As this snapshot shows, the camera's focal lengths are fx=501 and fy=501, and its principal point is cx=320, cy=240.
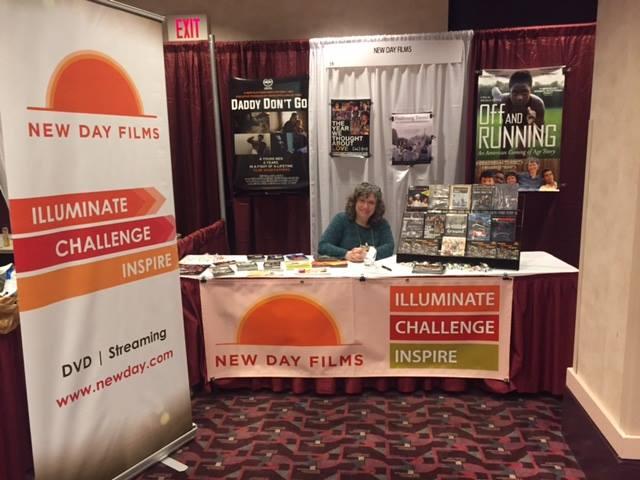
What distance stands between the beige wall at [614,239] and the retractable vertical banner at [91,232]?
1849 mm

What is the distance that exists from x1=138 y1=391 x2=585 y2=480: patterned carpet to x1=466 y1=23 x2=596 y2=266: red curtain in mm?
2047

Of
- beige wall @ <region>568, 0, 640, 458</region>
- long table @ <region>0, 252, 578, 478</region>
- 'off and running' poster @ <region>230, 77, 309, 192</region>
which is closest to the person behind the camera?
beige wall @ <region>568, 0, 640, 458</region>

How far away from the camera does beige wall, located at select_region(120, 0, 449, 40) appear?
4336 mm

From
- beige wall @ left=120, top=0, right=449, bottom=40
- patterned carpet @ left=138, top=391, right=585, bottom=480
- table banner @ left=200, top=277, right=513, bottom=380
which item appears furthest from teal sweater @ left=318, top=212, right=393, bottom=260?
beige wall @ left=120, top=0, right=449, bottom=40

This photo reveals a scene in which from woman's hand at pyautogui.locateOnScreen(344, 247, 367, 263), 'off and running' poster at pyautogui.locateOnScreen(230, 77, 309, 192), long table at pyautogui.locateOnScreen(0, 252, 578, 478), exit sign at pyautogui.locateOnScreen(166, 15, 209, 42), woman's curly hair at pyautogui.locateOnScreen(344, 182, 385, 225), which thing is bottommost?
long table at pyautogui.locateOnScreen(0, 252, 578, 478)

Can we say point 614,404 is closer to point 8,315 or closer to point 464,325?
point 464,325

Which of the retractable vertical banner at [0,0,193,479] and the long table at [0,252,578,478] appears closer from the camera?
the retractable vertical banner at [0,0,193,479]

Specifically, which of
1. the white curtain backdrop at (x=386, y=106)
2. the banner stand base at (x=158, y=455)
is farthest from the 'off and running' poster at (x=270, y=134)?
the banner stand base at (x=158, y=455)

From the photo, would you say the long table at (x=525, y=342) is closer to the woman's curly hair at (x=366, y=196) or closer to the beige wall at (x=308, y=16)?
the woman's curly hair at (x=366, y=196)

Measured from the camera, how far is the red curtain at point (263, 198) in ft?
14.2

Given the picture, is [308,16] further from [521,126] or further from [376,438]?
[376,438]

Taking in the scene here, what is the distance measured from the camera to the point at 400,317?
2.74 meters

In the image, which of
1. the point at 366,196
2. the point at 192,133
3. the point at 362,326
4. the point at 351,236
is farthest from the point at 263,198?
the point at 362,326

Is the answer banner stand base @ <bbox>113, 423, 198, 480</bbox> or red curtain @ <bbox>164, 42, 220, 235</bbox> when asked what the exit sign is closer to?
red curtain @ <bbox>164, 42, 220, 235</bbox>
